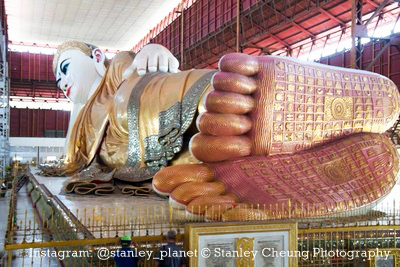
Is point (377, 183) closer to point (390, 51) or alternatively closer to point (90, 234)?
point (90, 234)

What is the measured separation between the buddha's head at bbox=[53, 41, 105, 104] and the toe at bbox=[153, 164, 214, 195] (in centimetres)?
463

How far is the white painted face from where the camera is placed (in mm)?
7660

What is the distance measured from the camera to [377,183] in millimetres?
3703

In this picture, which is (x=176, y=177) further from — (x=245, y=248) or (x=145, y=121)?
(x=145, y=121)

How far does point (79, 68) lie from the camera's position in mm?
7680

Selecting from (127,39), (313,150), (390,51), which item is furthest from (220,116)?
(127,39)

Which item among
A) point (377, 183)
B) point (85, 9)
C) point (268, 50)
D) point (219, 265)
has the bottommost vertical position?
point (219, 265)

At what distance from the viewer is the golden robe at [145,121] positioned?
177 inches

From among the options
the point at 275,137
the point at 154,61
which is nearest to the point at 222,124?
the point at 275,137

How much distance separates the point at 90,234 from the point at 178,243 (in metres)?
0.55

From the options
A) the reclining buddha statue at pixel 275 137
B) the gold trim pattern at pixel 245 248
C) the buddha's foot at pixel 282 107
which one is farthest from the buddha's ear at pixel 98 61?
the gold trim pattern at pixel 245 248

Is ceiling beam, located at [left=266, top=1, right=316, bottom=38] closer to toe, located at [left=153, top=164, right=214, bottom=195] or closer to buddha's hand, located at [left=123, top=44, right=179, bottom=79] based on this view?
buddha's hand, located at [left=123, top=44, right=179, bottom=79]

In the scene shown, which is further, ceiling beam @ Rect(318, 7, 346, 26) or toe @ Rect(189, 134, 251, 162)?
ceiling beam @ Rect(318, 7, 346, 26)

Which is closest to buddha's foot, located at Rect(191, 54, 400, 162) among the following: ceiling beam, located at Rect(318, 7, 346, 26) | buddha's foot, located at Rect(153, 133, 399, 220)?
buddha's foot, located at Rect(153, 133, 399, 220)
